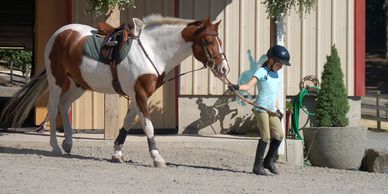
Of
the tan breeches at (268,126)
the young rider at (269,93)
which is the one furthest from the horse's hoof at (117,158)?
the tan breeches at (268,126)

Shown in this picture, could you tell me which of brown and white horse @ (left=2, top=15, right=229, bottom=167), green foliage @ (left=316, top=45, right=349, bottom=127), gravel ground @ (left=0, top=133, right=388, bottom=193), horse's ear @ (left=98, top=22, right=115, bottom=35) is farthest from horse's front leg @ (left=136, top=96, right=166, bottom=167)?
green foliage @ (left=316, top=45, right=349, bottom=127)

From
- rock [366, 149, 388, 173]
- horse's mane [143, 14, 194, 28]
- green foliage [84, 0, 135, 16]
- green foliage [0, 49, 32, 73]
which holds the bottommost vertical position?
rock [366, 149, 388, 173]

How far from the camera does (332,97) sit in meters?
11.6

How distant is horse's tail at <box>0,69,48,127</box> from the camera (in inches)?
389

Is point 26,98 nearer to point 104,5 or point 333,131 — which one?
point 104,5

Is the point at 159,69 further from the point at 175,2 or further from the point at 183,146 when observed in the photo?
the point at 175,2

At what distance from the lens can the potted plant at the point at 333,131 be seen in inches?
439

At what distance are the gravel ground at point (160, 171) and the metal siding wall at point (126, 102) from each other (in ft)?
3.46

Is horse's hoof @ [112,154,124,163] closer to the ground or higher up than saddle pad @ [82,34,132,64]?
closer to the ground

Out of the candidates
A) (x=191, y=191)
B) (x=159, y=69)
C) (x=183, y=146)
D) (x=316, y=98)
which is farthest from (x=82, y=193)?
(x=316, y=98)

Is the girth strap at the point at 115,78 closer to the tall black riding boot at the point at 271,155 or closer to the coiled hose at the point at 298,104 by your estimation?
the tall black riding boot at the point at 271,155

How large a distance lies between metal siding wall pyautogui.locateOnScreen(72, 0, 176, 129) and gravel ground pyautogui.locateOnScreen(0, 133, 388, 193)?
3.46 feet

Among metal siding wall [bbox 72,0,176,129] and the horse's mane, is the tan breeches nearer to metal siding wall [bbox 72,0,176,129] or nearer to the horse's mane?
the horse's mane

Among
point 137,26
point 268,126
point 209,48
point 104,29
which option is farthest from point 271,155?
point 104,29
